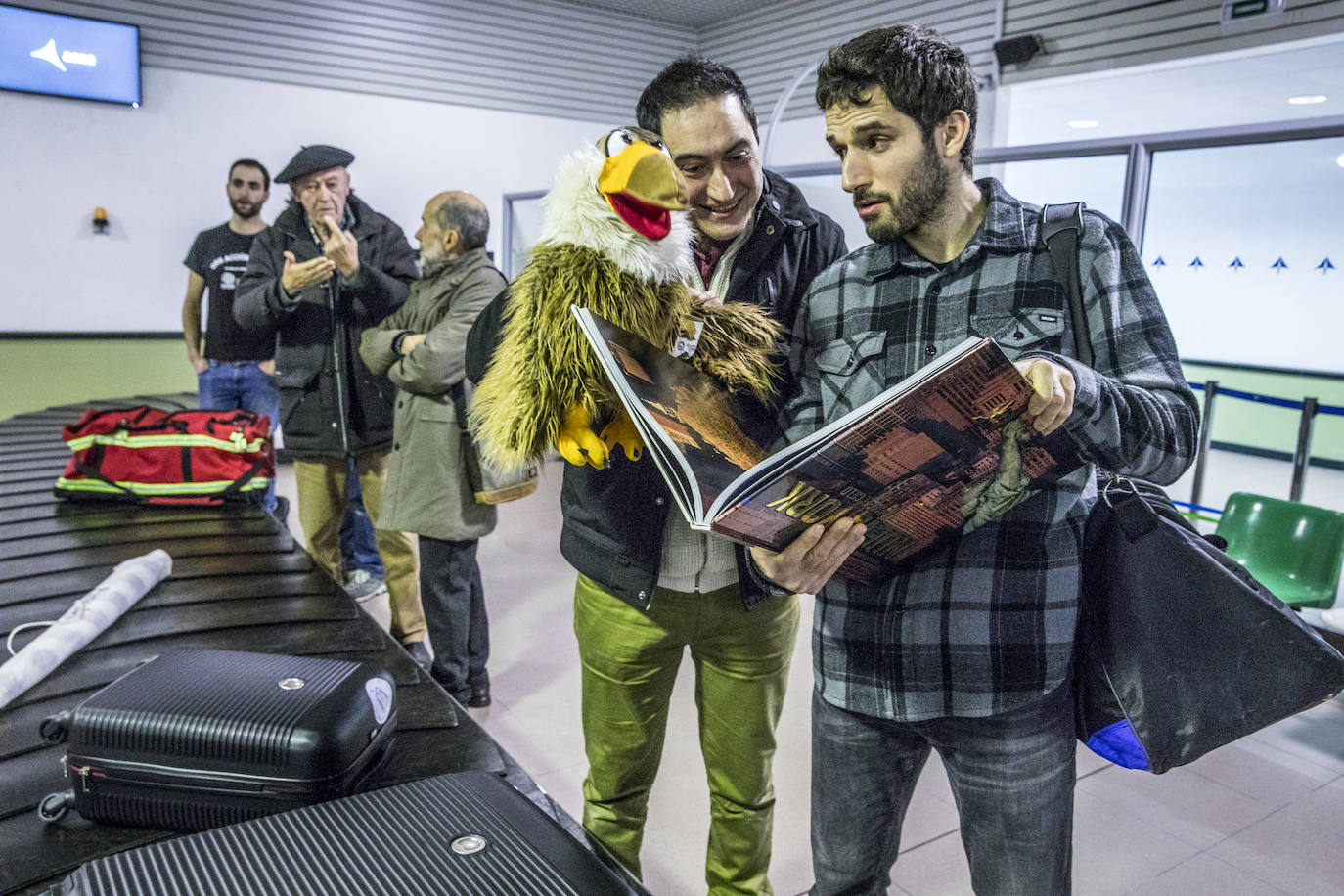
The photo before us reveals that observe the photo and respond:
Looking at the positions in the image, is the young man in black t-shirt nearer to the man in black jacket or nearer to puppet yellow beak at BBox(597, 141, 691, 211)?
the man in black jacket

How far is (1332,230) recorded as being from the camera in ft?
12.0

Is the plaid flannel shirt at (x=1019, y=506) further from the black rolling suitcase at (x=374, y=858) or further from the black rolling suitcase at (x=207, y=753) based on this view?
the black rolling suitcase at (x=207, y=753)

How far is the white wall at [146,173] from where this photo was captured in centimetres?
583

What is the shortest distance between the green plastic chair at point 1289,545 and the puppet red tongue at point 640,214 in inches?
99.9

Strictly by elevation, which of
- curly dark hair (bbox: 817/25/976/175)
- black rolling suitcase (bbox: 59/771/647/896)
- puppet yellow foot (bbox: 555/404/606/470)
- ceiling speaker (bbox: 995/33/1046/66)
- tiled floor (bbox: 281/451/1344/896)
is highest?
ceiling speaker (bbox: 995/33/1046/66)

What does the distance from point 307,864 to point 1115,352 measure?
1012 millimetres

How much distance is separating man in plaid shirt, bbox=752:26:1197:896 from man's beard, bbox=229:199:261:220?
160 inches

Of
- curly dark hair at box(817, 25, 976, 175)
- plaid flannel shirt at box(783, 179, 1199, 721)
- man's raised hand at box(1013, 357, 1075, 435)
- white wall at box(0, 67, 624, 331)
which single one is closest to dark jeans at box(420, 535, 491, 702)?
plaid flannel shirt at box(783, 179, 1199, 721)

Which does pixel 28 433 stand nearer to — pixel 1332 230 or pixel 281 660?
pixel 281 660

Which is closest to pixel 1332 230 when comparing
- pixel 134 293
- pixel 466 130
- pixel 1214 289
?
pixel 1214 289

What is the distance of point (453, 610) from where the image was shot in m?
2.73

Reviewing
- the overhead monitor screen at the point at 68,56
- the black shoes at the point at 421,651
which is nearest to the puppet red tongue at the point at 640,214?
the black shoes at the point at 421,651

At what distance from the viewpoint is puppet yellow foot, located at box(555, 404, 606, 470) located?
1.17 metres

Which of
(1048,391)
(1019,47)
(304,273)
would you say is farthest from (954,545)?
(1019,47)
